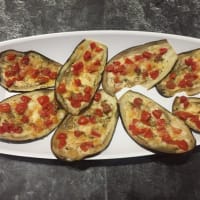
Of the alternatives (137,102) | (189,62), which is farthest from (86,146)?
(189,62)

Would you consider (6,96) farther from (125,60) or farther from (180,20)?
(180,20)

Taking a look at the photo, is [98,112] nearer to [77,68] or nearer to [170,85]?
[77,68]

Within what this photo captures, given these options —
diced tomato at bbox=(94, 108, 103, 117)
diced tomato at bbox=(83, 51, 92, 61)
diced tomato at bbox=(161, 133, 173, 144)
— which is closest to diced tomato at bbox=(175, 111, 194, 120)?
diced tomato at bbox=(161, 133, 173, 144)

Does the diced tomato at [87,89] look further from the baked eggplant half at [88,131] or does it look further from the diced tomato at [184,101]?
the diced tomato at [184,101]

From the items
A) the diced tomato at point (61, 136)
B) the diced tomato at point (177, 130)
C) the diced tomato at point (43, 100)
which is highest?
the diced tomato at point (43, 100)

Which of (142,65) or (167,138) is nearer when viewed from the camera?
(167,138)

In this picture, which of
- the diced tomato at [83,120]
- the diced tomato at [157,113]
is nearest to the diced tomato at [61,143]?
the diced tomato at [83,120]

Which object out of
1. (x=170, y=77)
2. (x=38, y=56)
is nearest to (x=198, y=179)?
(x=170, y=77)
